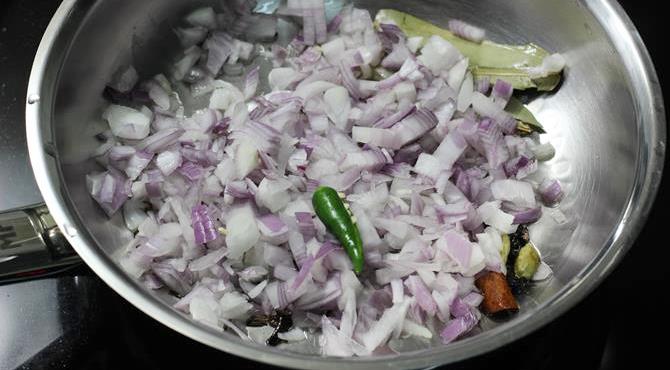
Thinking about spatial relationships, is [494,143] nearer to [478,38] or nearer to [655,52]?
[478,38]

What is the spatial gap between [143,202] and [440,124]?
1.84ft

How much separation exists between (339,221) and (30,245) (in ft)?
1.55

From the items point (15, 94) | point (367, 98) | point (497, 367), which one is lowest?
point (497, 367)

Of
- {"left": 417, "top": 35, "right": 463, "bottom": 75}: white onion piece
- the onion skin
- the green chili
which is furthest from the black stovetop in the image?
{"left": 417, "top": 35, "right": 463, "bottom": 75}: white onion piece

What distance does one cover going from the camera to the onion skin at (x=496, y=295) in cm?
120

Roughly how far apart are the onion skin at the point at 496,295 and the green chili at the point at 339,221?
21 cm

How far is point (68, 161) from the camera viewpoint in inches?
50.1

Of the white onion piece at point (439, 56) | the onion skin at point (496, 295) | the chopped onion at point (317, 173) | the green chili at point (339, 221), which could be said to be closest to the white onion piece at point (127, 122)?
the chopped onion at point (317, 173)

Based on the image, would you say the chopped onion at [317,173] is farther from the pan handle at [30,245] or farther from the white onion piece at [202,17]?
the pan handle at [30,245]

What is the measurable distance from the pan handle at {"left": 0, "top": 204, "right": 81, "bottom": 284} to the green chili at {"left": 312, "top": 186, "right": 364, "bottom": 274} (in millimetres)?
389

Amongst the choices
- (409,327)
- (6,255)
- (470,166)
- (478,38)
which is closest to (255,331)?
(409,327)

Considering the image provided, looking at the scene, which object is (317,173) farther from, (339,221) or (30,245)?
(30,245)

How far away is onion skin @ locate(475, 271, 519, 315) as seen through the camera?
120 centimetres

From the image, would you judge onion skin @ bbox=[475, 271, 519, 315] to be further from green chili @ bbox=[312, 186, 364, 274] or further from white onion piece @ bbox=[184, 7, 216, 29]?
white onion piece @ bbox=[184, 7, 216, 29]
